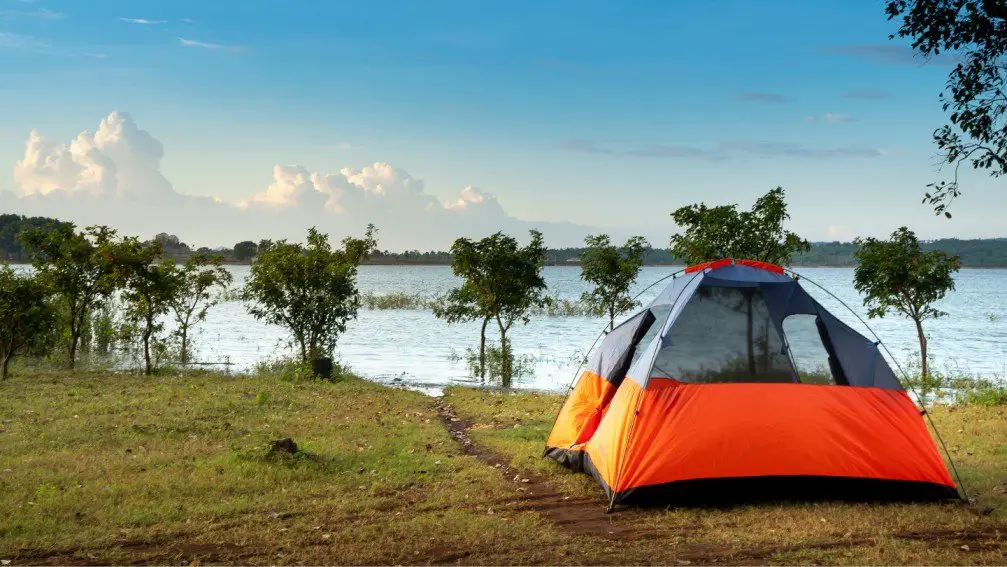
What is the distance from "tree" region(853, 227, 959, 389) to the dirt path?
17.3m

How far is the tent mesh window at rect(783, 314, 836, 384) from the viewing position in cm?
971

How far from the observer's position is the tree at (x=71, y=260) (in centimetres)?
2266

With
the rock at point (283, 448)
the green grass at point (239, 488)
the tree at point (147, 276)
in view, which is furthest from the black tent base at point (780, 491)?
the tree at point (147, 276)

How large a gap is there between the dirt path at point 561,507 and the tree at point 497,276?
15.8m

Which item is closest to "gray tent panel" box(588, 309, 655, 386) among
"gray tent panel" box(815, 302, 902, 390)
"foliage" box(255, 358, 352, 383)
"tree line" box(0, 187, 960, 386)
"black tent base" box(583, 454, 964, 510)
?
"black tent base" box(583, 454, 964, 510)

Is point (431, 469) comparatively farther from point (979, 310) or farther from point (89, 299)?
point (979, 310)

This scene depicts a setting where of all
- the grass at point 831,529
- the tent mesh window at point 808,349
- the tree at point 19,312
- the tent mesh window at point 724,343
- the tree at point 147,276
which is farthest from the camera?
the tree at point 147,276

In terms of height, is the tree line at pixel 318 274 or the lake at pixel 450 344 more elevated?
the tree line at pixel 318 274

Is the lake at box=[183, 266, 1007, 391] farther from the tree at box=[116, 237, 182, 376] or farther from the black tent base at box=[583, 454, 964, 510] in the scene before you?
the black tent base at box=[583, 454, 964, 510]

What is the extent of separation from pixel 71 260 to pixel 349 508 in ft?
60.1

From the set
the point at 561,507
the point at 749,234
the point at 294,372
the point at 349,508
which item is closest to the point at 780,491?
the point at 561,507

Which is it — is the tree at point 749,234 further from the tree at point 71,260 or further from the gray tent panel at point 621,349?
the tree at point 71,260

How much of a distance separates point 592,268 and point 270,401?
50.0 ft

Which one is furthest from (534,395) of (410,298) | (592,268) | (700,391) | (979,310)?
(979,310)
